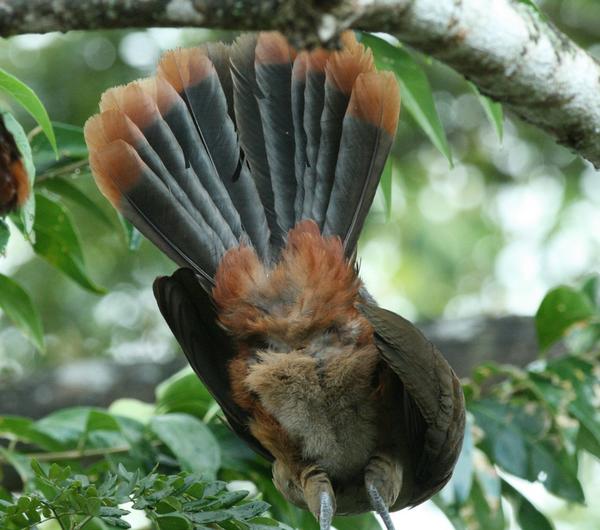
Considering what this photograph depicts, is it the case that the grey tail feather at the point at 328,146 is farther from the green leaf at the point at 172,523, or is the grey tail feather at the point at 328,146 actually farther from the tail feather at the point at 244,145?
the green leaf at the point at 172,523

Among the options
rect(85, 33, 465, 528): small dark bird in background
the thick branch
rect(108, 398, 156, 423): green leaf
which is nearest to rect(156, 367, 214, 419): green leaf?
rect(108, 398, 156, 423): green leaf

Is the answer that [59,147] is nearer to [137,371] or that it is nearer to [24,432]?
[24,432]

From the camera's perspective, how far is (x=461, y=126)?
234 inches

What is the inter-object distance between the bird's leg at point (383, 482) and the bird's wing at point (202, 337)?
28cm

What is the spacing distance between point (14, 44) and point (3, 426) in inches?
134

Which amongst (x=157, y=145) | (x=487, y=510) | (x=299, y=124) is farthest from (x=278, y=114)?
(x=487, y=510)

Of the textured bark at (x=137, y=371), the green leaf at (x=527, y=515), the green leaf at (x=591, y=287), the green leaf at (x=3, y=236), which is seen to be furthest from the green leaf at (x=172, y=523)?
the textured bark at (x=137, y=371)

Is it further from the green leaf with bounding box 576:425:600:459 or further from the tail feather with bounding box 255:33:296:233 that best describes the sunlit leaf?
the tail feather with bounding box 255:33:296:233

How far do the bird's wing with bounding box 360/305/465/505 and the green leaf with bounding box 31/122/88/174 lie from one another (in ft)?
2.73

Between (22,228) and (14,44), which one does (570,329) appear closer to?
(22,228)

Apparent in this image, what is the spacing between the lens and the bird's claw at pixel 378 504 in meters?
2.70

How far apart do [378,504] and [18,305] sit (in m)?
1.08

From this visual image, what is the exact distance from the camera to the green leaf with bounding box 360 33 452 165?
2.57 m

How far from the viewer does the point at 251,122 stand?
9.16ft
